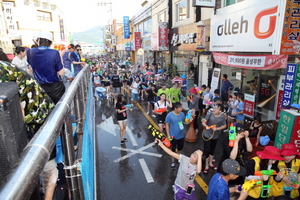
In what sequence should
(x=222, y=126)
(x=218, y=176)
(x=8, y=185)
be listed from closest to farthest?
1. (x=8, y=185)
2. (x=218, y=176)
3. (x=222, y=126)

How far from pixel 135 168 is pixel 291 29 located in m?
5.94

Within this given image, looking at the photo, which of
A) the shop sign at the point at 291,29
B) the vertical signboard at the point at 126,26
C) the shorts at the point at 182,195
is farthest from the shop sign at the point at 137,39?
the shorts at the point at 182,195

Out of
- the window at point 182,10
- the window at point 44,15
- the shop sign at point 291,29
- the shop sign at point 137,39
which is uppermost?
the window at point 44,15

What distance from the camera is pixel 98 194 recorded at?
15.6 ft

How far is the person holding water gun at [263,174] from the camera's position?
3387 mm

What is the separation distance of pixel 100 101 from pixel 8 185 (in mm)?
Result: 13414

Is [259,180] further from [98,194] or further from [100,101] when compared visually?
[100,101]

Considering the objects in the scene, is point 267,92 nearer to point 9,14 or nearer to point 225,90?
point 225,90

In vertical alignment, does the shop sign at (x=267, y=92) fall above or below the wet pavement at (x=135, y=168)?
above

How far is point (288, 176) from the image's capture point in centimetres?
331

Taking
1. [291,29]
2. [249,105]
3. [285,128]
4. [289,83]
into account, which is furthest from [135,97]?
[285,128]

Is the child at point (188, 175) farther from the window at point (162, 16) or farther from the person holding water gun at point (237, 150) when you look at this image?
the window at point (162, 16)

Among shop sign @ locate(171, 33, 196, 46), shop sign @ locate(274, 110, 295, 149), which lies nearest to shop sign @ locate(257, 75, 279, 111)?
shop sign @ locate(274, 110, 295, 149)

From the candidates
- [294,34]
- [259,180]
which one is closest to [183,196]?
[259,180]
